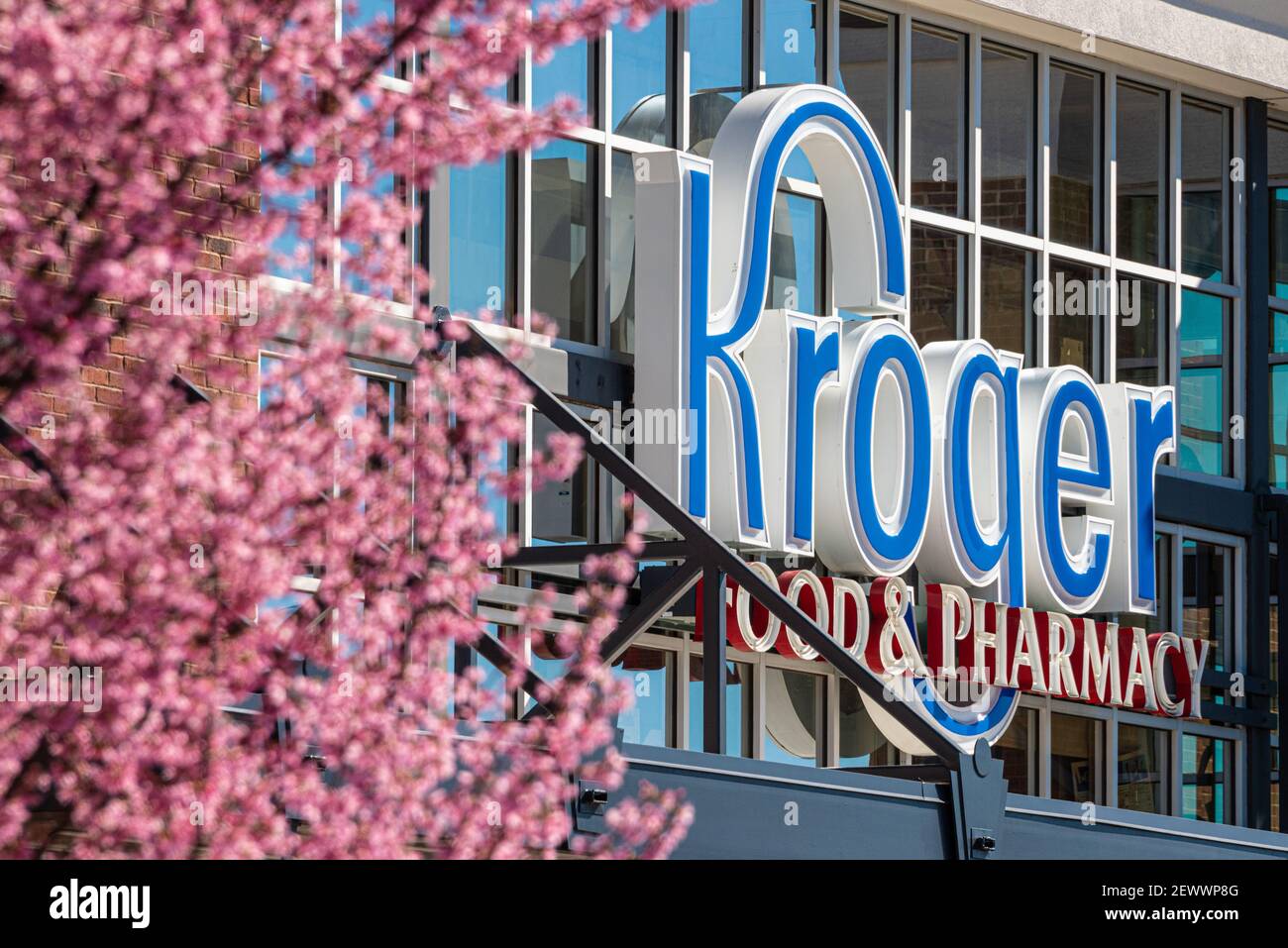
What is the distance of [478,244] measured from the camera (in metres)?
14.7

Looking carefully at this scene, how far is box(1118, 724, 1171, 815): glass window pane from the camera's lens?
1934 cm

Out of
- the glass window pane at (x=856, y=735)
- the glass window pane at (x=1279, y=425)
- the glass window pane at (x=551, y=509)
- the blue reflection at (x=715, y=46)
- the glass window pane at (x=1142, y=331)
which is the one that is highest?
the blue reflection at (x=715, y=46)

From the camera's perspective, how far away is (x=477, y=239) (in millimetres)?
14688

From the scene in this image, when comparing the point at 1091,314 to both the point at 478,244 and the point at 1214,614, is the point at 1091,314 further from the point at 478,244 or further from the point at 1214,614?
the point at 478,244

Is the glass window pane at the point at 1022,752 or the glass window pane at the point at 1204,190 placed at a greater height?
the glass window pane at the point at 1204,190

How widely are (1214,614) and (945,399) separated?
4832mm

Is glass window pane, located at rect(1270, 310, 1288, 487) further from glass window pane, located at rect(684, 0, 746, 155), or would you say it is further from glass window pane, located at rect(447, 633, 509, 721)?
glass window pane, located at rect(447, 633, 509, 721)

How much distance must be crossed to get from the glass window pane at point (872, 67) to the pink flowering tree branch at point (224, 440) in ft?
39.4

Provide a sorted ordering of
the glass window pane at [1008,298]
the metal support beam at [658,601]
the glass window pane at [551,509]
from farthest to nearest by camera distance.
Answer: the glass window pane at [1008,298]
the glass window pane at [551,509]
the metal support beam at [658,601]

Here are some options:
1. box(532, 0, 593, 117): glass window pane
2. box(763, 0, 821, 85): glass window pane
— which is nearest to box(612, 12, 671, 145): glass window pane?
box(532, 0, 593, 117): glass window pane

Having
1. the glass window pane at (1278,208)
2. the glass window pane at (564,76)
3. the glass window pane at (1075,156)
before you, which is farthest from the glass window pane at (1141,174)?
the glass window pane at (564,76)

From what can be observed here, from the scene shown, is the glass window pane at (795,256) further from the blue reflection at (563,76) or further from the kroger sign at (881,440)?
the blue reflection at (563,76)

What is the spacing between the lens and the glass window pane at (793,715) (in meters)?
16.4
